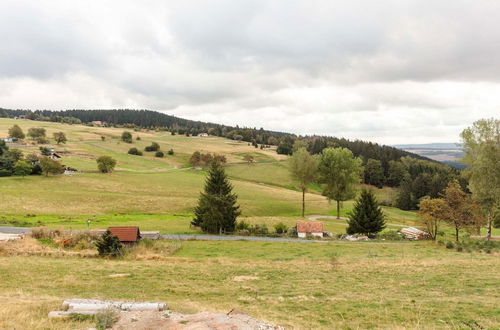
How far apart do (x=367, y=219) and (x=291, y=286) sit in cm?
3265

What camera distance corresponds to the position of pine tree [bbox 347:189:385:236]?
4981cm

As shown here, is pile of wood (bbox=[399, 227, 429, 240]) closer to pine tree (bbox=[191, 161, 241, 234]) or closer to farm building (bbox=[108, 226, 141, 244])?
pine tree (bbox=[191, 161, 241, 234])

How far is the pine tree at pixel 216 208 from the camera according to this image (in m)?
47.4

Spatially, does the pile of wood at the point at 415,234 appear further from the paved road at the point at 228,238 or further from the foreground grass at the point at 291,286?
the paved road at the point at 228,238

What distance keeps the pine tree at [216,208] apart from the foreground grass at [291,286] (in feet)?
40.9

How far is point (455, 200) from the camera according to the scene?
4391 cm

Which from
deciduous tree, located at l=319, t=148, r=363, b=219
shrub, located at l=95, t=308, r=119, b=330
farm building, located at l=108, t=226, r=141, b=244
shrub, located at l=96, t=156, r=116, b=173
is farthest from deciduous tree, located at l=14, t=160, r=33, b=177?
shrub, located at l=95, t=308, r=119, b=330

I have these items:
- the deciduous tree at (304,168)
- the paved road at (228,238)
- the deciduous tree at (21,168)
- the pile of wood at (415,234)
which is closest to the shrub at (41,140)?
the deciduous tree at (21,168)

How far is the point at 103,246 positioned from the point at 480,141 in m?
51.5

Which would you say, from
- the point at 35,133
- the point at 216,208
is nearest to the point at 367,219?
the point at 216,208

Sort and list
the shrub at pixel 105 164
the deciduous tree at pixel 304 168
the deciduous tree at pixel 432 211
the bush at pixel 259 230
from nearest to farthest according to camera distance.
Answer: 1. the deciduous tree at pixel 432 211
2. the bush at pixel 259 230
3. the deciduous tree at pixel 304 168
4. the shrub at pixel 105 164

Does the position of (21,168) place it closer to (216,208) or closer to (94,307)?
(216,208)

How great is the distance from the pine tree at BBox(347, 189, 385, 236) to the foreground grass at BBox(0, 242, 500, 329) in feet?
49.0

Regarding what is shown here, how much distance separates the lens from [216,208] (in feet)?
156
